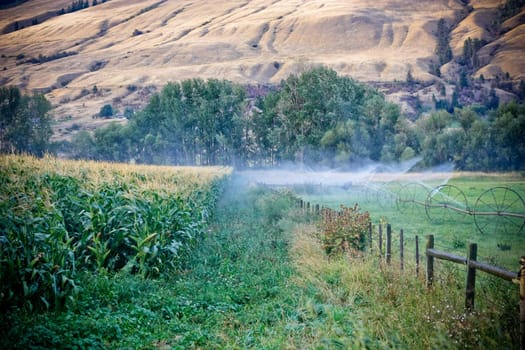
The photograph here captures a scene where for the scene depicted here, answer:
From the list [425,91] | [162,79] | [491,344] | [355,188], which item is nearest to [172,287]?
[491,344]

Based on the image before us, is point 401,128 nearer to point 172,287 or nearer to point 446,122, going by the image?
point 446,122

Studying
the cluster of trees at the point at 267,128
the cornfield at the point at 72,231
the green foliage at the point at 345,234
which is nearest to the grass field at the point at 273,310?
the cornfield at the point at 72,231

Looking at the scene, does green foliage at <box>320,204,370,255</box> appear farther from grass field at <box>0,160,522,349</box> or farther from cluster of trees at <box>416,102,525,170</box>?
cluster of trees at <box>416,102,525,170</box>

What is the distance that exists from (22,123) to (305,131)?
4606cm

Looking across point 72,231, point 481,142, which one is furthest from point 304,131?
point 72,231

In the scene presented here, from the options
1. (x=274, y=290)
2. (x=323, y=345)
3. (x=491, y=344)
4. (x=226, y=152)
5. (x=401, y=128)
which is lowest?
(x=226, y=152)

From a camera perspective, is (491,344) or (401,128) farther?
(401,128)

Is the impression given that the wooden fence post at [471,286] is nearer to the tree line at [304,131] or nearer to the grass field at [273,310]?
the grass field at [273,310]

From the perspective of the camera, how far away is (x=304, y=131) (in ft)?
215

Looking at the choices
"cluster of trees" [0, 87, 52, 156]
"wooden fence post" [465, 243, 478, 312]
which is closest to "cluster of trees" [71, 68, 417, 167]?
"cluster of trees" [0, 87, 52, 156]

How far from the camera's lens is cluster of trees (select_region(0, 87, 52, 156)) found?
810 inches

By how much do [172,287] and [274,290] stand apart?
2308 millimetres

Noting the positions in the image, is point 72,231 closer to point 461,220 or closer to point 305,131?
point 461,220

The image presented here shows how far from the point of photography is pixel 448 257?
7500 millimetres
